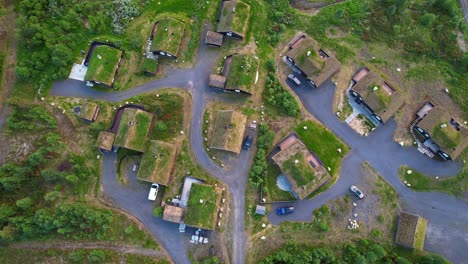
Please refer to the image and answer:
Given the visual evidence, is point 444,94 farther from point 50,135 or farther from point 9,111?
point 9,111

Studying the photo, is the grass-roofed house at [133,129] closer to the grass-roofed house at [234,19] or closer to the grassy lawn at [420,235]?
the grass-roofed house at [234,19]

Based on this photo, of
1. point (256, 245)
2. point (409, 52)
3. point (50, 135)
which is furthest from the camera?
point (409, 52)

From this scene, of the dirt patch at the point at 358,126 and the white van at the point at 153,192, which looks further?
the dirt patch at the point at 358,126

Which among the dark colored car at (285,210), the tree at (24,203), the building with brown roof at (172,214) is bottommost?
the tree at (24,203)

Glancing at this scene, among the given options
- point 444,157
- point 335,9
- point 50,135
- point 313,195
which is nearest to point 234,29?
point 335,9

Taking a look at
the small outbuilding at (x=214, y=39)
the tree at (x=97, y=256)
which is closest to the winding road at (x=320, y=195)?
the small outbuilding at (x=214, y=39)

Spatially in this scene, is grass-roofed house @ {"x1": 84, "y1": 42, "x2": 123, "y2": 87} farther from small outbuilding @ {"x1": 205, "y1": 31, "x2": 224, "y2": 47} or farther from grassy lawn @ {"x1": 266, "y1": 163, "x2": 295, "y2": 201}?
grassy lawn @ {"x1": 266, "y1": 163, "x2": 295, "y2": 201}

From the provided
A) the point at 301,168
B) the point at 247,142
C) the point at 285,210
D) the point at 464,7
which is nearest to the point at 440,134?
the point at 301,168
